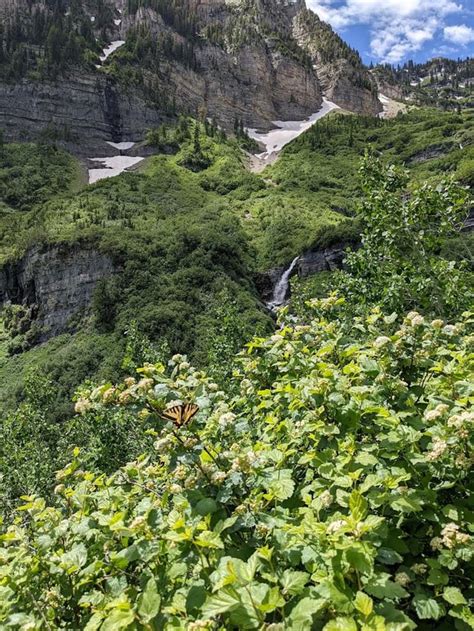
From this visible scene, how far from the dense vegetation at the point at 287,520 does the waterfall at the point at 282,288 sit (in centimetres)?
5445

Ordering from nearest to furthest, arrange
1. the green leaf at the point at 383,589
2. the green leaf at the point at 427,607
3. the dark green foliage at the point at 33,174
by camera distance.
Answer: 1. the green leaf at the point at 383,589
2. the green leaf at the point at 427,607
3. the dark green foliage at the point at 33,174

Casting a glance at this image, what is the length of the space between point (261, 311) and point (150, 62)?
5163 inches

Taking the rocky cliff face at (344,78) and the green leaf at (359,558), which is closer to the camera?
the green leaf at (359,558)

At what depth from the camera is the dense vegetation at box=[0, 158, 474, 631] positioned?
2.03 meters

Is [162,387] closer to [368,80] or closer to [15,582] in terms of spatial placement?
[15,582]

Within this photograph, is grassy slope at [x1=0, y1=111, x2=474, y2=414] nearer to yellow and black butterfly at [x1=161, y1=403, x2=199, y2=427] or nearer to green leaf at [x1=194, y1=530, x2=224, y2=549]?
yellow and black butterfly at [x1=161, y1=403, x2=199, y2=427]

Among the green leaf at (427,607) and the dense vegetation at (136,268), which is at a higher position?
the green leaf at (427,607)

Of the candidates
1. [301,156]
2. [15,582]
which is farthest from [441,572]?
[301,156]

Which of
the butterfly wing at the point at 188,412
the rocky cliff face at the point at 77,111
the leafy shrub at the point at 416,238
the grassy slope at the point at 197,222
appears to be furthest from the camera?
the rocky cliff face at the point at 77,111

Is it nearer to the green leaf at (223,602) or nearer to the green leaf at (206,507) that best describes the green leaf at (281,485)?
the green leaf at (206,507)

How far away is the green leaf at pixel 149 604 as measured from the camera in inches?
79.8

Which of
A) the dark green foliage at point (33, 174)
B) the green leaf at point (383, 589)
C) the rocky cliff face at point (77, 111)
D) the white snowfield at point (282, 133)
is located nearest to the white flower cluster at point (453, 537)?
the green leaf at point (383, 589)

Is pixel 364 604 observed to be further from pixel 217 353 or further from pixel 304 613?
pixel 217 353

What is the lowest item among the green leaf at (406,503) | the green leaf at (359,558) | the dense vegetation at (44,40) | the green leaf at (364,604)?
the green leaf at (364,604)
